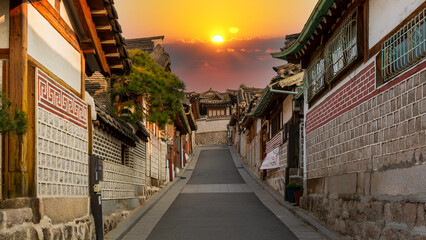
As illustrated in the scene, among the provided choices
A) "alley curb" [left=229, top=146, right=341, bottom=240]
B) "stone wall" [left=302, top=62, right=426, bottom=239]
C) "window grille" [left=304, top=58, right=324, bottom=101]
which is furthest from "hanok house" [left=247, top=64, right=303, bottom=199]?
"stone wall" [left=302, top=62, right=426, bottom=239]

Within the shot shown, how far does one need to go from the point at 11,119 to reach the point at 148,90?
36.8 feet

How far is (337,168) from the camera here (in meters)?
12.4

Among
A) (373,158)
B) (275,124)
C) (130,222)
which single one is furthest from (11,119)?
(275,124)

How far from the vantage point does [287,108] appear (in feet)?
72.2

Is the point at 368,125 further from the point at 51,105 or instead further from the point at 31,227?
the point at 31,227

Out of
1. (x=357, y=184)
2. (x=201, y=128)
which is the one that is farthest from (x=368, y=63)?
(x=201, y=128)

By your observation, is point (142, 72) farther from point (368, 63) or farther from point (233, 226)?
point (368, 63)

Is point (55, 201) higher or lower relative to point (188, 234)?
higher

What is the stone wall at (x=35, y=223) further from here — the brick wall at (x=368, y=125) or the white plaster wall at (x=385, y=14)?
the white plaster wall at (x=385, y=14)

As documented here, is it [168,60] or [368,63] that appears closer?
[368,63]

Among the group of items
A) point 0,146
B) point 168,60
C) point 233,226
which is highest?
point 168,60

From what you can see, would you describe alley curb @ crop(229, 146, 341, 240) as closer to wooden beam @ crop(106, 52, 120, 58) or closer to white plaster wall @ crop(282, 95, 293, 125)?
white plaster wall @ crop(282, 95, 293, 125)

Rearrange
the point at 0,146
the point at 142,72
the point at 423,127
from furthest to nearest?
the point at 142,72, the point at 423,127, the point at 0,146

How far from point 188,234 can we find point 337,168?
4.32 m
